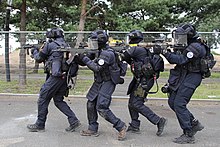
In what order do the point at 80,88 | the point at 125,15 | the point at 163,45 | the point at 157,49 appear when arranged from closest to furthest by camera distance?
the point at 157,49 → the point at 163,45 → the point at 80,88 → the point at 125,15

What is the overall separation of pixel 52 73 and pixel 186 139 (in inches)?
94.8

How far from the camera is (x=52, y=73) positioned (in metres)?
5.21

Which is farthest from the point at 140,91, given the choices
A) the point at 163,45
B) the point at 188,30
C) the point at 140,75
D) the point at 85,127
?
the point at 85,127

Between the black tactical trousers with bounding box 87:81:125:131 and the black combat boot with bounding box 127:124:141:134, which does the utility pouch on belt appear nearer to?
the black tactical trousers with bounding box 87:81:125:131

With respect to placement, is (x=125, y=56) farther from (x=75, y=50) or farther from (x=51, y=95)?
(x=51, y=95)

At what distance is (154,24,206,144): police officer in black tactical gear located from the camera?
4.77 metres

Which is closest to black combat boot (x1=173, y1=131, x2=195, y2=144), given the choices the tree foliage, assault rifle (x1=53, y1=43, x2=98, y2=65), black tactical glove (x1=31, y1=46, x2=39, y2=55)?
assault rifle (x1=53, y1=43, x2=98, y2=65)

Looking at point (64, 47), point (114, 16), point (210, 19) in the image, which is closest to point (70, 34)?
point (64, 47)

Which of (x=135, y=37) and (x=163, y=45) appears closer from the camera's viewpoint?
(x=163, y=45)

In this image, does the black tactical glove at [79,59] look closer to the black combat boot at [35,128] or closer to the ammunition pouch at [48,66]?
the ammunition pouch at [48,66]

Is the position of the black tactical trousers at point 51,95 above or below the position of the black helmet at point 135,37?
below

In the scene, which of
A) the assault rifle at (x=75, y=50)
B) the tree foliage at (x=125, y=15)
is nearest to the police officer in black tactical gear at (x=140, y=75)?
the assault rifle at (x=75, y=50)

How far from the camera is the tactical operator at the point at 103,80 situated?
491 centimetres

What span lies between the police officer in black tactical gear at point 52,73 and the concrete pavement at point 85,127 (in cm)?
21
